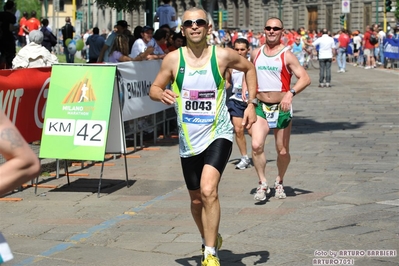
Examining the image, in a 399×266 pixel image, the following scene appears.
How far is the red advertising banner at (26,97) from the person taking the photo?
384 inches

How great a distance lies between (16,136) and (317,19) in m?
71.6

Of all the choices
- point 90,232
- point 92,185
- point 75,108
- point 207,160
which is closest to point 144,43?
point 92,185

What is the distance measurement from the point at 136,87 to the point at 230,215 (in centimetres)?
530

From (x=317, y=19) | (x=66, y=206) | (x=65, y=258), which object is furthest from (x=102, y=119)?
(x=317, y=19)

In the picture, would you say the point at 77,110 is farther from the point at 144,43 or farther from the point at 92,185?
the point at 144,43

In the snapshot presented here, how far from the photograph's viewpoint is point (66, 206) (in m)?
9.12

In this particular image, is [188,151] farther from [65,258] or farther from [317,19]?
[317,19]

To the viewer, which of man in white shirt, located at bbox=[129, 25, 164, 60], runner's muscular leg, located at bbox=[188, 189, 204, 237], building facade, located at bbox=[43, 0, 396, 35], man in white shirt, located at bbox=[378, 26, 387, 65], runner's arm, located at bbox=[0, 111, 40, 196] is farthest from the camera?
building facade, located at bbox=[43, 0, 396, 35]

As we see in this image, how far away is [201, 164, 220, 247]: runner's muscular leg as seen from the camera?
6.14m

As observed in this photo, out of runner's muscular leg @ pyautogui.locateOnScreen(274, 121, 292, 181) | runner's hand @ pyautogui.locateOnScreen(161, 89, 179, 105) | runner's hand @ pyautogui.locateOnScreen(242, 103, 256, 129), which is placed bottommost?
runner's muscular leg @ pyautogui.locateOnScreen(274, 121, 292, 181)

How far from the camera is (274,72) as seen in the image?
359 inches

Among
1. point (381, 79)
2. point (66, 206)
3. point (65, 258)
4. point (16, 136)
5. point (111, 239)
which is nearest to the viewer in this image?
point (16, 136)

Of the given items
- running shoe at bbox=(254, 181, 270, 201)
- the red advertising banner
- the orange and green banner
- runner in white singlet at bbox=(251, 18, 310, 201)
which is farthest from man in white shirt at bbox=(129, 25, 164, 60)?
running shoe at bbox=(254, 181, 270, 201)

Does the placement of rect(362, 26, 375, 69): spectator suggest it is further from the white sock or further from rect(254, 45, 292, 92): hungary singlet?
the white sock
